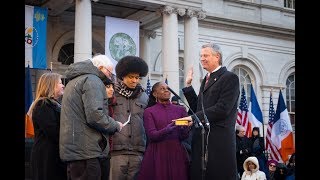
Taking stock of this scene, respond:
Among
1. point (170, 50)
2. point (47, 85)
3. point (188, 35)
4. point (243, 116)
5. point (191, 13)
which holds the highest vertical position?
point (191, 13)

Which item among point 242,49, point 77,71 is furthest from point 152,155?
point 242,49

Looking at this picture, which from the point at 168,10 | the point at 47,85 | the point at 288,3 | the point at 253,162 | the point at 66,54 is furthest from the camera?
the point at 288,3

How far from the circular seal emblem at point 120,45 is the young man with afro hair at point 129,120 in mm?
10747

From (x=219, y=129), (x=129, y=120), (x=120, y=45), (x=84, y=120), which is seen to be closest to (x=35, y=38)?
(x=120, y=45)

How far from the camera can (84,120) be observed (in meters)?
5.21

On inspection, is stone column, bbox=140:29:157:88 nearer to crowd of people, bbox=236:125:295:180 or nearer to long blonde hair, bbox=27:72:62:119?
crowd of people, bbox=236:125:295:180

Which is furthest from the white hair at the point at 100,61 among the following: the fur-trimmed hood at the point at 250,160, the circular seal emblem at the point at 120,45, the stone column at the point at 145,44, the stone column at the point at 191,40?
the stone column at the point at 145,44

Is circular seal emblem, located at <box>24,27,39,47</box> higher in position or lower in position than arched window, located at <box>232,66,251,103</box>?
higher

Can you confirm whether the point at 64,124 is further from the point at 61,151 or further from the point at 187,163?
the point at 187,163

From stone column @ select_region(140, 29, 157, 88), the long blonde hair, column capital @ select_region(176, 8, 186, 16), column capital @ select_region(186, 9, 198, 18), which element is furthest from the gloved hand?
stone column @ select_region(140, 29, 157, 88)

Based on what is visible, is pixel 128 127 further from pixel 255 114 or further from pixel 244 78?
pixel 244 78

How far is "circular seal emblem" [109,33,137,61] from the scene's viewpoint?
16.8 m

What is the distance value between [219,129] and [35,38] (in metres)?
11.8

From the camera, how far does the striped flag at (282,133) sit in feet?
53.5
